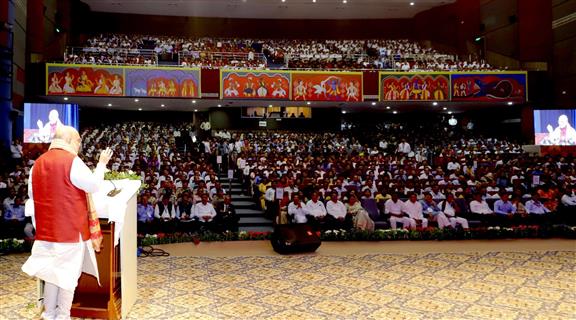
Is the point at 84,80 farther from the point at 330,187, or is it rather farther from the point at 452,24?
the point at 452,24

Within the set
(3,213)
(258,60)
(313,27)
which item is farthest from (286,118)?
(3,213)

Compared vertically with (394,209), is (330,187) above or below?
above

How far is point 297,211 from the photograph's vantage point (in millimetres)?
8336

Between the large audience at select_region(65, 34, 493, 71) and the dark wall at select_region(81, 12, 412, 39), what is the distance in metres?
1.11

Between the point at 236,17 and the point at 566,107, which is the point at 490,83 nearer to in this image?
the point at 566,107

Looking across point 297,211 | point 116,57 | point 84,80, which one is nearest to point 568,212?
point 297,211

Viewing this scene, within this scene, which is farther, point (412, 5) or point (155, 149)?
point (412, 5)

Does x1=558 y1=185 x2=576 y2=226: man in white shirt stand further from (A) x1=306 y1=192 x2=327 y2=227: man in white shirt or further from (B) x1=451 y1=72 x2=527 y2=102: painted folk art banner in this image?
(B) x1=451 y1=72 x2=527 y2=102: painted folk art banner

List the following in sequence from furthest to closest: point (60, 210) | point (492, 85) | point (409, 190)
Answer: point (492, 85), point (409, 190), point (60, 210)

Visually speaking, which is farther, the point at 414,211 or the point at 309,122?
the point at 309,122

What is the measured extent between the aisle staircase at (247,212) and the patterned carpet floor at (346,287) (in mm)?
3118

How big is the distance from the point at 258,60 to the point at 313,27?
8182 mm

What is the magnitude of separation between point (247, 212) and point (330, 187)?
191 cm

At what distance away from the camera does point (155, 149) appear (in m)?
15.4
